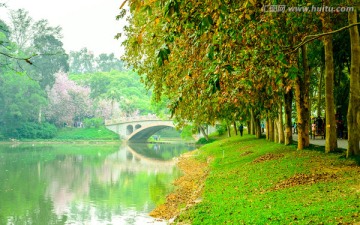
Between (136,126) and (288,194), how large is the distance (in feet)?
205

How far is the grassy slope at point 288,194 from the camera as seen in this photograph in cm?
820

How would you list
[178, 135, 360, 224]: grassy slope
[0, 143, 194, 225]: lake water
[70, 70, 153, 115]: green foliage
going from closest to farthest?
[178, 135, 360, 224]: grassy slope < [0, 143, 194, 225]: lake water < [70, 70, 153, 115]: green foliage

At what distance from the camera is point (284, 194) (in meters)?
10.5

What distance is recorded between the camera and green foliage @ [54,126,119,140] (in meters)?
69.5

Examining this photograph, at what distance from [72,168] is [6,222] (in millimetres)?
16584

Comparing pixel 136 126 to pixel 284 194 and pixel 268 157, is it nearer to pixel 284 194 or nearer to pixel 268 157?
pixel 268 157

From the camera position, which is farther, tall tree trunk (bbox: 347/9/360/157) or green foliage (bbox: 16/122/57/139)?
green foliage (bbox: 16/122/57/139)

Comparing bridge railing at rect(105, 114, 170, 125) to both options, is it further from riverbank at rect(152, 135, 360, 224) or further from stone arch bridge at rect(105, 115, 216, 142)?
riverbank at rect(152, 135, 360, 224)

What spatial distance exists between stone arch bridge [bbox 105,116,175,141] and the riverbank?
167ft

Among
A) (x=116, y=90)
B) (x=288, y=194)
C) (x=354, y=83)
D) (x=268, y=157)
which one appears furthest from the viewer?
(x=116, y=90)

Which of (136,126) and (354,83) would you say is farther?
(136,126)

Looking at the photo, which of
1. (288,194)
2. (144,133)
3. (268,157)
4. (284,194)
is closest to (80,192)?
(268,157)

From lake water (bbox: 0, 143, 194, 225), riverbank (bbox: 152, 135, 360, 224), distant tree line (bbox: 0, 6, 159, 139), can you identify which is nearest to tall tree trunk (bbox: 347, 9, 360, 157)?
riverbank (bbox: 152, 135, 360, 224)

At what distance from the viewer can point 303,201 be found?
941 centimetres
